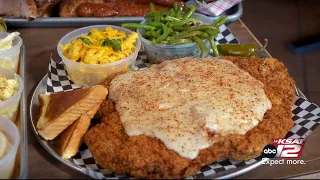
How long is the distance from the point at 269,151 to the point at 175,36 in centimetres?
135

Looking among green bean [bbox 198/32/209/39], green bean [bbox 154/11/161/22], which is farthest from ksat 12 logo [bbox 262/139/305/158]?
green bean [bbox 154/11/161/22]

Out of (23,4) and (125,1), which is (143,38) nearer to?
(125,1)

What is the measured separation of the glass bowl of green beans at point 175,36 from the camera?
3.23 meters

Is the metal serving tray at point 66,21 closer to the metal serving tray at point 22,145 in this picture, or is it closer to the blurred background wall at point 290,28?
the metal serving tray at point 22,145

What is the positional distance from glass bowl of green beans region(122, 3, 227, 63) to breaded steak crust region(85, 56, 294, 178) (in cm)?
92

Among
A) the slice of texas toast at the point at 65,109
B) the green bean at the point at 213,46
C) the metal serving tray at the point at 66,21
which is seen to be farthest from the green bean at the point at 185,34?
the slice of texas toast at the point at 65,109

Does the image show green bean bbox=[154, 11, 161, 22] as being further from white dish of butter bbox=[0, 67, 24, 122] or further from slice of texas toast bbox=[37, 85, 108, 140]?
white dish of butter bbox=[0, 67, 24, 122]

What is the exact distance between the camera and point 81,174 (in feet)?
7.47

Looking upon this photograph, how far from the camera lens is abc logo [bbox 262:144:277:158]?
2.29m

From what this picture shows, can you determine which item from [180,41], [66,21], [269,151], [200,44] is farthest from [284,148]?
[66,21]

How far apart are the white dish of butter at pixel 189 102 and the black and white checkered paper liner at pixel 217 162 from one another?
0.17 meters

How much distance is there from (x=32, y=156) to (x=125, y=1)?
212cm

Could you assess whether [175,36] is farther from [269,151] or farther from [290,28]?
[290,28]

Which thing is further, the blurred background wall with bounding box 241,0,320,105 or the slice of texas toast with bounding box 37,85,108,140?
the blurred background wall with bounding box 241,0,320,105
